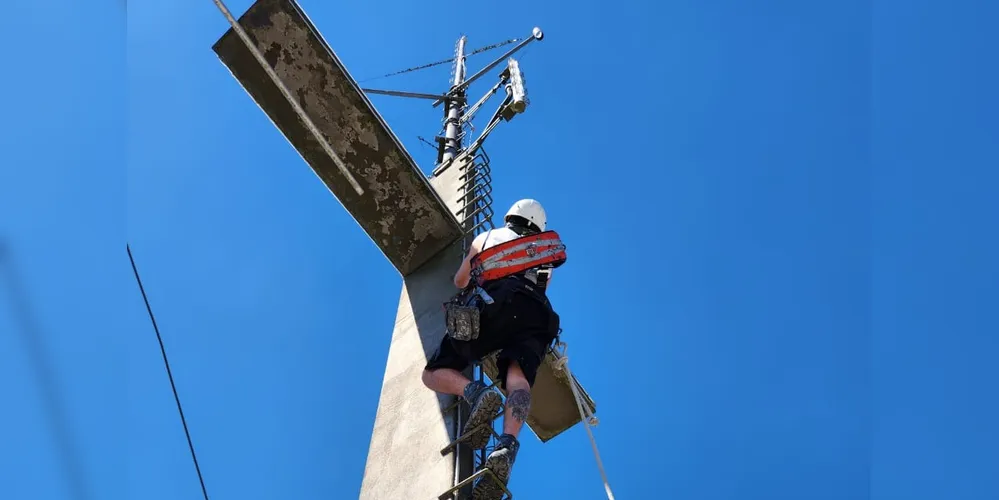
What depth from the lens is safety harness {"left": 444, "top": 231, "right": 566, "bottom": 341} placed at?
6.48m

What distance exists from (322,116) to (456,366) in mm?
2792

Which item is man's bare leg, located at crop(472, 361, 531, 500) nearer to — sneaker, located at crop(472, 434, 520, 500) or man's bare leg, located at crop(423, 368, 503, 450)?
sneaker, located at crop(472, 434, 520, 500)

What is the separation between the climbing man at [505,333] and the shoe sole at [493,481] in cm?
1

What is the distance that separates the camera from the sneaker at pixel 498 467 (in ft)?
17.2

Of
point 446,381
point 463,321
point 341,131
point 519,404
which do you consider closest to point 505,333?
point 463,321

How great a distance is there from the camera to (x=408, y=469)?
645cm

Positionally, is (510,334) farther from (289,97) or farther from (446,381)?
(289,97)

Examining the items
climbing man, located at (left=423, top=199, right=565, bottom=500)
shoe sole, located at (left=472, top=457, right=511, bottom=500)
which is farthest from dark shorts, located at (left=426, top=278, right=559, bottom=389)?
shoe sole, located at (left=472, top=457, right=511, bottom=500)

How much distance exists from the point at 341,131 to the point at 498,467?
3.84 m

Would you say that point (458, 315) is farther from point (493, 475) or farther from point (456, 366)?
point (493, 475)

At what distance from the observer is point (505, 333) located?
20.6 ft

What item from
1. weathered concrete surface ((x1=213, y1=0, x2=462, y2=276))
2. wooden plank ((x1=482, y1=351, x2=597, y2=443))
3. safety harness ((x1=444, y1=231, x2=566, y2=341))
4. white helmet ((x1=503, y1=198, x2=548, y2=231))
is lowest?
wooden plank ((x1=482, y1=351, x2=597, y2=443))

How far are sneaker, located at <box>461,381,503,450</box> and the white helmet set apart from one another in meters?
1.91

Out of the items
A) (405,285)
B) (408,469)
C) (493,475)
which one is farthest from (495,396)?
(405,285)
